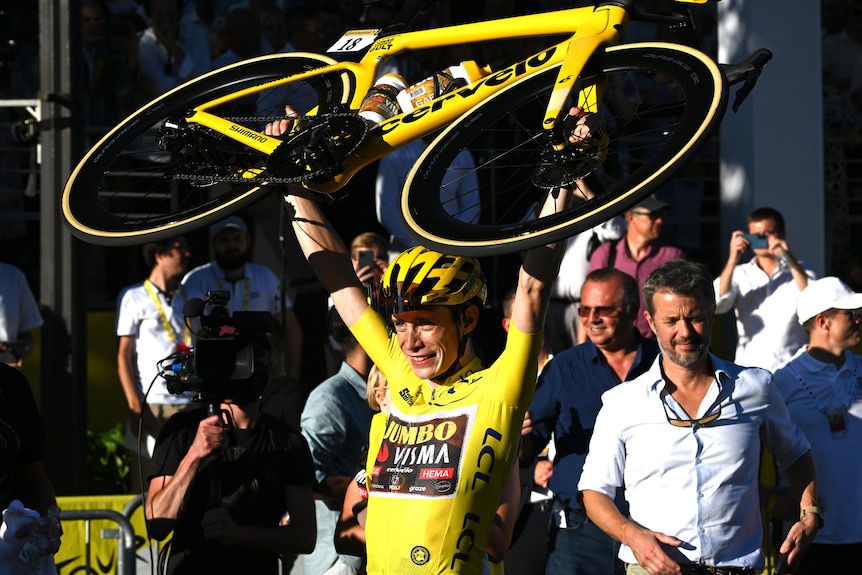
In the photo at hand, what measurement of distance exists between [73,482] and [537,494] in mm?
2871

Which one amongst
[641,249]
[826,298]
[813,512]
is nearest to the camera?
[813,512]

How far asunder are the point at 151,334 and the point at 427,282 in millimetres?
4610

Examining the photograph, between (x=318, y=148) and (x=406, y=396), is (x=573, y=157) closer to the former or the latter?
(x=318, y=148)

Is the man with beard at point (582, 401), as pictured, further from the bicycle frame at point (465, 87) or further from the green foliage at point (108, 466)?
the green foliage at point (108, 466)

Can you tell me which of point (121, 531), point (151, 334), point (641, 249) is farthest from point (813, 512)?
point (151, 334)

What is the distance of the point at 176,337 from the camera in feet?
27.9

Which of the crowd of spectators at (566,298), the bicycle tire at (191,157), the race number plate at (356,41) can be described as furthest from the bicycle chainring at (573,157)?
the crowd of spectators at (566,298)

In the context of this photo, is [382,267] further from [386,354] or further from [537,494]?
[386,354]

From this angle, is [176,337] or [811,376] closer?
[811,376]

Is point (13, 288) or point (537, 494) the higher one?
point (13, 288)

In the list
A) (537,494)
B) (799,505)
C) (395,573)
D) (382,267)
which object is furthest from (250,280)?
(395,573)

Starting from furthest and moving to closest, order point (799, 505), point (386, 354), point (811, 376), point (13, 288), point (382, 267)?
1. point (13, 288)
2. point (382, 267)
3. point (811, 376)
4. point (799, 505)
5. point (386, 354)

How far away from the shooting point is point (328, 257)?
4707 millimetres

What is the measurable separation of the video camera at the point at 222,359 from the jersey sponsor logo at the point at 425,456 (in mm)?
A: 1093
